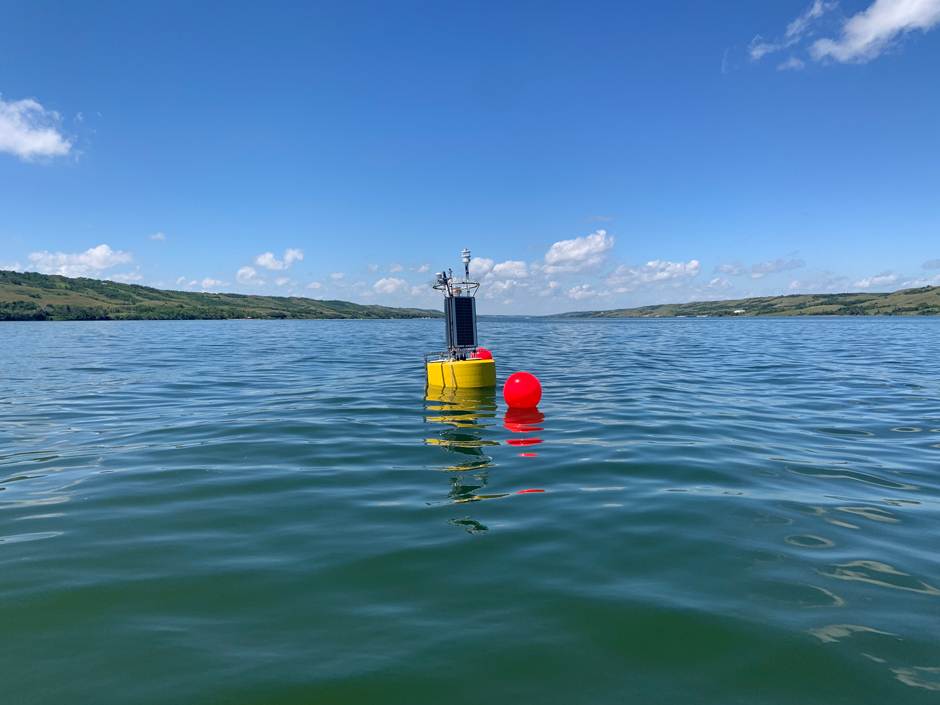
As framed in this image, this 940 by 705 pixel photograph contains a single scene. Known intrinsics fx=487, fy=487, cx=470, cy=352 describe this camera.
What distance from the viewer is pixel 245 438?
13156 millimetres

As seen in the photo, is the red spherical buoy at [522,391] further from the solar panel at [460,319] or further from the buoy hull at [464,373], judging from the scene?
the solar panel at [460,319]

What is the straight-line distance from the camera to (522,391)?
55.8 ft

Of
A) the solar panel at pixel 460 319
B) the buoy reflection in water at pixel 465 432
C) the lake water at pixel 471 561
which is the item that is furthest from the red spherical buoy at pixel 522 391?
the solar panel at pixel 460 319

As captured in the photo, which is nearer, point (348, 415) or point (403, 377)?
point (348, 415)

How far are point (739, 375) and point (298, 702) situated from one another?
27.3m

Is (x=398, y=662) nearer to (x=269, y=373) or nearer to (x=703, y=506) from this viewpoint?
(x=703, y=506)

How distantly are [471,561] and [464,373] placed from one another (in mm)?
14279

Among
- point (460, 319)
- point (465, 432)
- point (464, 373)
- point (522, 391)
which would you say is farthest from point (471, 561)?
point (460, 319)

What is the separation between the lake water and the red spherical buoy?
2.27m

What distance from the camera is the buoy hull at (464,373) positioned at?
20.5 metres

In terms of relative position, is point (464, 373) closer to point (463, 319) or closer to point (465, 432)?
point (463, 319)

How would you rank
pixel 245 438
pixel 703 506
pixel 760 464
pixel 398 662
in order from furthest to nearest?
pixel 245 438 → pixel 760 464 → pixel 703 506 → pixel 398 662

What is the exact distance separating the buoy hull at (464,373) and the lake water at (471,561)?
→ 5.42m

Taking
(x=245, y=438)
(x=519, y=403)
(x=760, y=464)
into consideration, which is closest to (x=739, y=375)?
(x=519, y=403)
